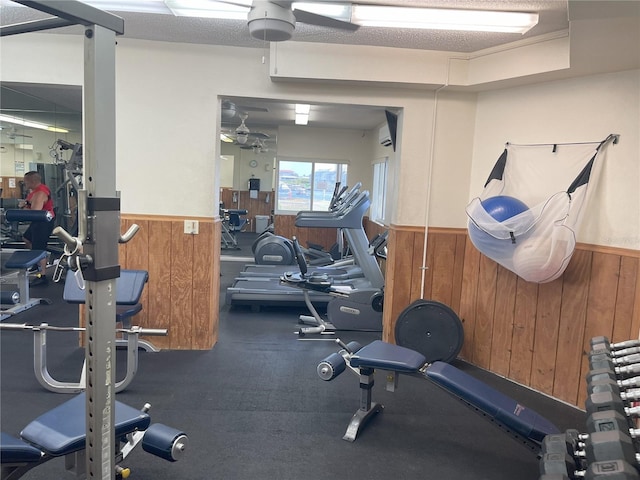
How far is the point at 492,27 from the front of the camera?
2.65 m

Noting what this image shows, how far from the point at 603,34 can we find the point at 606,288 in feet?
4.83

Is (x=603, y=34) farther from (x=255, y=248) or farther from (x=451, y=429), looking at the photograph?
(x=255, y=248)

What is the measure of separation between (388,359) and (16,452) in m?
1.74

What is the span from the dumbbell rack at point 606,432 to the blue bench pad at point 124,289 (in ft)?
8.35

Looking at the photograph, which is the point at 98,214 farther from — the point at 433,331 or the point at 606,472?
the point at 433,331

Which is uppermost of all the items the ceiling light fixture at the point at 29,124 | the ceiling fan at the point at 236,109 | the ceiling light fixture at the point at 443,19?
the ceiling fan at the point at 236,109

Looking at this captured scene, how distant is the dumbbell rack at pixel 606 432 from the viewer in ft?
4.14

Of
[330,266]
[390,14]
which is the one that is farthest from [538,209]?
[330,266]

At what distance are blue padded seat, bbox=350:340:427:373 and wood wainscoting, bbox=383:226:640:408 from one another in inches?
42.2

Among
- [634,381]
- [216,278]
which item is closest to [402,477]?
[634,381]

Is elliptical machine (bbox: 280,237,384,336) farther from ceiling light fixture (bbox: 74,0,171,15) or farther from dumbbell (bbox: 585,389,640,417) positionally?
dumbbell (bbox: 585,389,640,417)

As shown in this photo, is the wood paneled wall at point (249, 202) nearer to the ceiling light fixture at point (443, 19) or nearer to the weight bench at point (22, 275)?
the weight bench at point (22, 275)

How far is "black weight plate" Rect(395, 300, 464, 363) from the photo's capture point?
11.0 feet

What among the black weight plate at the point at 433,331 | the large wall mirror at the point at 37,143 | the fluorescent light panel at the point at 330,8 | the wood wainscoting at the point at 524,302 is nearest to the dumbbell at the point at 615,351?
the wood wainscoting at the point at 524,302
